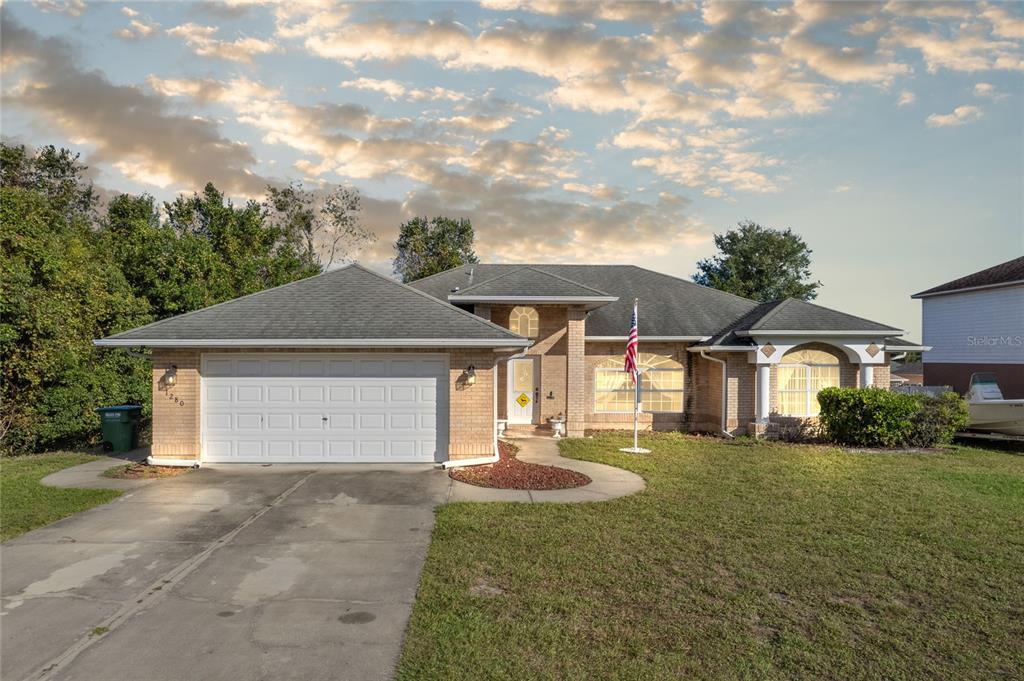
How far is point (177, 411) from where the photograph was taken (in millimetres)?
12398

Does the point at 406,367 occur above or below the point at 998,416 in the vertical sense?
above

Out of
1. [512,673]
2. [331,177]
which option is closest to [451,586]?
[512,673]

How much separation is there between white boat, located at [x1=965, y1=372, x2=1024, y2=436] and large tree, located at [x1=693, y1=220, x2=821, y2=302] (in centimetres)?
3145

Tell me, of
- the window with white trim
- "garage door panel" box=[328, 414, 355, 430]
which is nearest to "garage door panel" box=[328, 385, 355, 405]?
"garage door panel" box=[328, 414, 355, 430]

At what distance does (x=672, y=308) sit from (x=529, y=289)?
254 inches

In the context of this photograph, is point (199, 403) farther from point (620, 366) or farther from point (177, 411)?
point (620, 366)

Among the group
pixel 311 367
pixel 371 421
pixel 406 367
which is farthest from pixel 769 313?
pixel 311 367

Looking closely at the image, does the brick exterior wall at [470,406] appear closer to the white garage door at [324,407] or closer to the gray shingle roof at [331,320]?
the white garage door at [324,407]

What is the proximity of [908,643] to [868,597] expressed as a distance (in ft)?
3.21

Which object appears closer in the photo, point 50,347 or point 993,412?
point 50,347

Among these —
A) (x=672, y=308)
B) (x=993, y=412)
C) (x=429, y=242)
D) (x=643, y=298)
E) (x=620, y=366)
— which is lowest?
(x=993, y=412)

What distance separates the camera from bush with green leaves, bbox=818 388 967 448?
1504 centimetres

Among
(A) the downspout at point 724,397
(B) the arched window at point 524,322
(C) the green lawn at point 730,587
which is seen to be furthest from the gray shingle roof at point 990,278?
(B) the arched window at point 524,322

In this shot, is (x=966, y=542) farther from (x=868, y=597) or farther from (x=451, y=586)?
(x=451, y=586)
